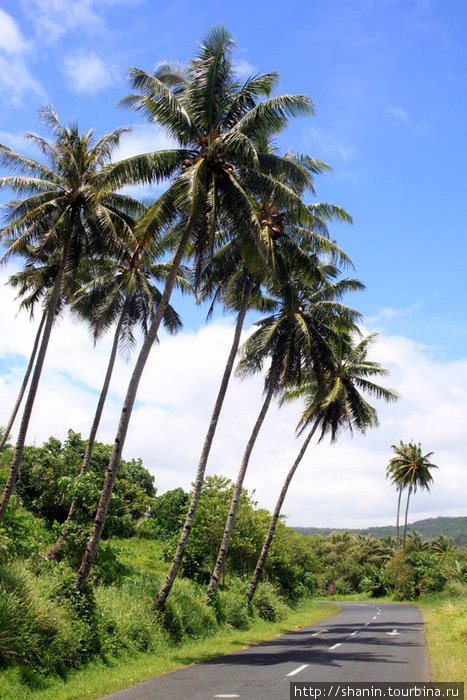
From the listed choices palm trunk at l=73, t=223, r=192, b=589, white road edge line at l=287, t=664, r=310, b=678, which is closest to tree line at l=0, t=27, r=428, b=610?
palm trunk at l=73, t=223, r=192, b=589

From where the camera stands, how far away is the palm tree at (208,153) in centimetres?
1455

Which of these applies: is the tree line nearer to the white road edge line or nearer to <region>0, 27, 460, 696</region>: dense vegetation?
<region>0, 27, 460, 696</region>: dense vegetation

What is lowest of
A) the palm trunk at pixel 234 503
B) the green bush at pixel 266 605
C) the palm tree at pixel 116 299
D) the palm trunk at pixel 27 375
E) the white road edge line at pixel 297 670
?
the green bush at pixel 266 605

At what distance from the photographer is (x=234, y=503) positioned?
20547mm

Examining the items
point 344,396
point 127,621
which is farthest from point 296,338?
point 127,621

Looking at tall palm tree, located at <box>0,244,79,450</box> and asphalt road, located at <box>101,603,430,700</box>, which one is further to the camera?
tall palm tree, located at <box>0,244,79,450</box>

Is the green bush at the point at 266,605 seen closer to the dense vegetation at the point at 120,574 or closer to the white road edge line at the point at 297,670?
the dense vegetation at the point at 120,574

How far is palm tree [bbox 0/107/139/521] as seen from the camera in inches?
671

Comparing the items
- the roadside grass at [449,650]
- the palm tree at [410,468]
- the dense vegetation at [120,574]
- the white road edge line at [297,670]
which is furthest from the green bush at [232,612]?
the palm tree at [410,468]

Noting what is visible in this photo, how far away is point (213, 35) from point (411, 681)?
1600 cm

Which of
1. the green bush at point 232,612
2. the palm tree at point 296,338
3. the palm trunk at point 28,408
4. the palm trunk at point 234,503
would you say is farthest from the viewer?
the palm tree at point 296,338

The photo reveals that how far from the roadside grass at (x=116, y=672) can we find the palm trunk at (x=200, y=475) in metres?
1.51

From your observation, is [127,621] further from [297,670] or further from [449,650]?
[449,650]

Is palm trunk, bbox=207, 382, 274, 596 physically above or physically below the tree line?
below
